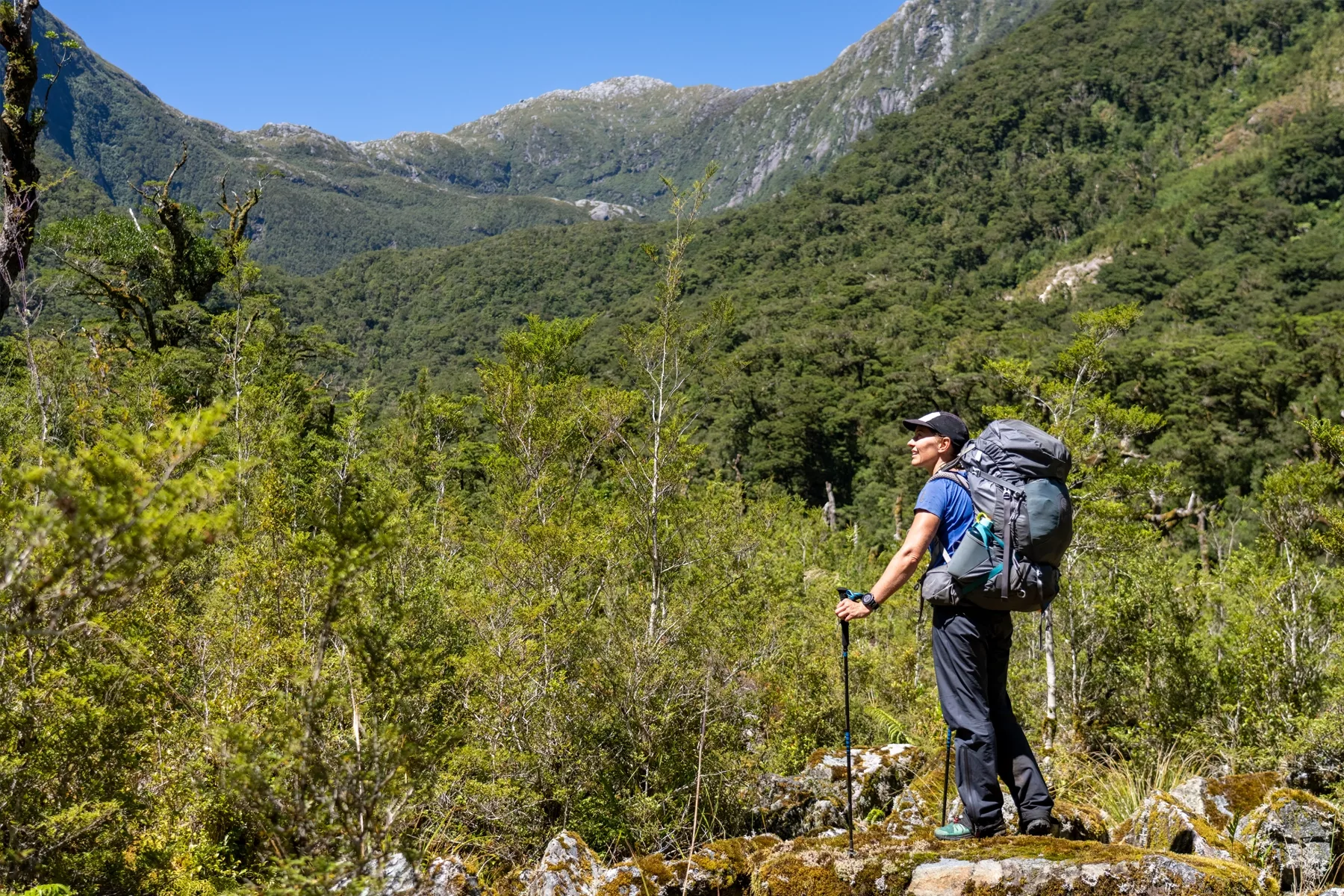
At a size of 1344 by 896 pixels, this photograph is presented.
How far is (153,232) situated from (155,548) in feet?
85.2

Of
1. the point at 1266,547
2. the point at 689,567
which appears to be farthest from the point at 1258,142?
the point at 689,567

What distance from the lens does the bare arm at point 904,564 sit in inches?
126

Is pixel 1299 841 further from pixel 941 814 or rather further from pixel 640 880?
pixel 640 880

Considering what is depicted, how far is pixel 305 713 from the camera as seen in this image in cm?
269

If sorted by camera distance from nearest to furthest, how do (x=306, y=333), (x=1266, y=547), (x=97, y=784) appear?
(x=97, y=784), (x=1266, y=547), (x=306, y=333)

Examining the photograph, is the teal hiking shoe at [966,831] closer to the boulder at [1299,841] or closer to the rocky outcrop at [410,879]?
the boulder at [1299,841]

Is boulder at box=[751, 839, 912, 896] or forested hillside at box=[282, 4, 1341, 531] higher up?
forested hillside at box=[282, 4, 1341, 531]

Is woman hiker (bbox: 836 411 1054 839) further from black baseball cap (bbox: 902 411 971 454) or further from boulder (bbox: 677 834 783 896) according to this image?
boulder (bbox: 677 834 783 896)

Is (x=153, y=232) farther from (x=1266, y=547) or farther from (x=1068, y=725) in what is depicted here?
(x=1266, y=547)

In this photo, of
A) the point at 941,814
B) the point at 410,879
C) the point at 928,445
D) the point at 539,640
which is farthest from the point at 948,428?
the point at 539,640

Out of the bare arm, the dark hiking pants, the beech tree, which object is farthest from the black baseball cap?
the beech tree

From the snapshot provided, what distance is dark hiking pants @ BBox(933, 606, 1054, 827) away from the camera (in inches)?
130

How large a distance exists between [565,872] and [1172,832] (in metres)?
3.34

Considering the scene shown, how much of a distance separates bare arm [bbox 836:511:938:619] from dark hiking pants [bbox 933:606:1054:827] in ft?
1.03
